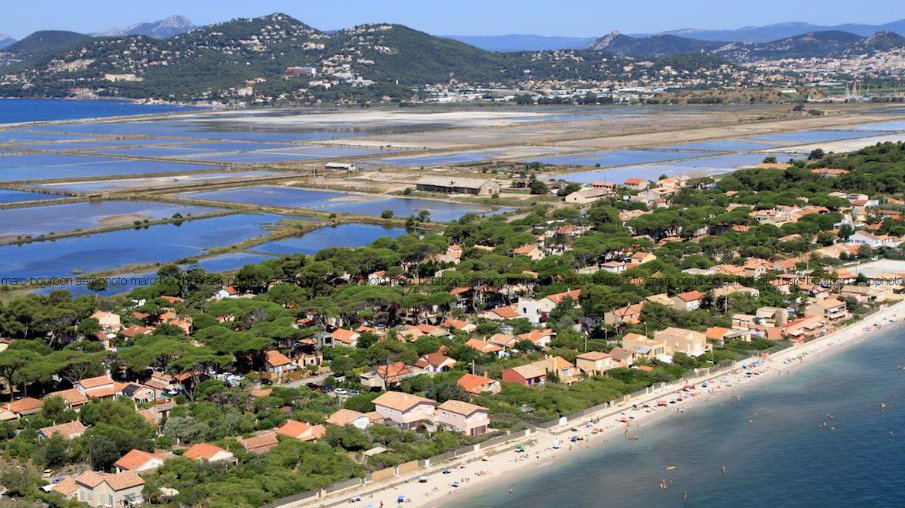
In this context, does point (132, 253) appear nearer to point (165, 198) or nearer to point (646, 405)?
point (165, 198)

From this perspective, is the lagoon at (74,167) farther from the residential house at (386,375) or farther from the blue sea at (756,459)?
the blue sea at (756,459)

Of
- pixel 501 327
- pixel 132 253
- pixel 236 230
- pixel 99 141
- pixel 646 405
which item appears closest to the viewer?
pixel 646 405

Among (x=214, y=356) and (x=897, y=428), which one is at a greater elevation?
(x=214, y=356)

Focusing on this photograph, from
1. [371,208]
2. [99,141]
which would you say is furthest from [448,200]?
[99,141]

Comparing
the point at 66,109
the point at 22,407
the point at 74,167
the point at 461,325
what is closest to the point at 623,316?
the point at 461,325

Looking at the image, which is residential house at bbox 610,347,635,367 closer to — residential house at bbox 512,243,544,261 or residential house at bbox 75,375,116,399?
residential house at bbox 512,243,544,261

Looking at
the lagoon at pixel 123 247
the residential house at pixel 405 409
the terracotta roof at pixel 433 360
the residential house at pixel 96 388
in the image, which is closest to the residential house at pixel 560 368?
the terracotta roof at pixel 433 360

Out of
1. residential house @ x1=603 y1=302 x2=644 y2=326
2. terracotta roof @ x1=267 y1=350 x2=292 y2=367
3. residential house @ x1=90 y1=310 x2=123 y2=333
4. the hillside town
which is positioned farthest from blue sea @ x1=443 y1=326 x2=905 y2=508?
residential house @ x1=90 y1=310 x2=123 y2=333
